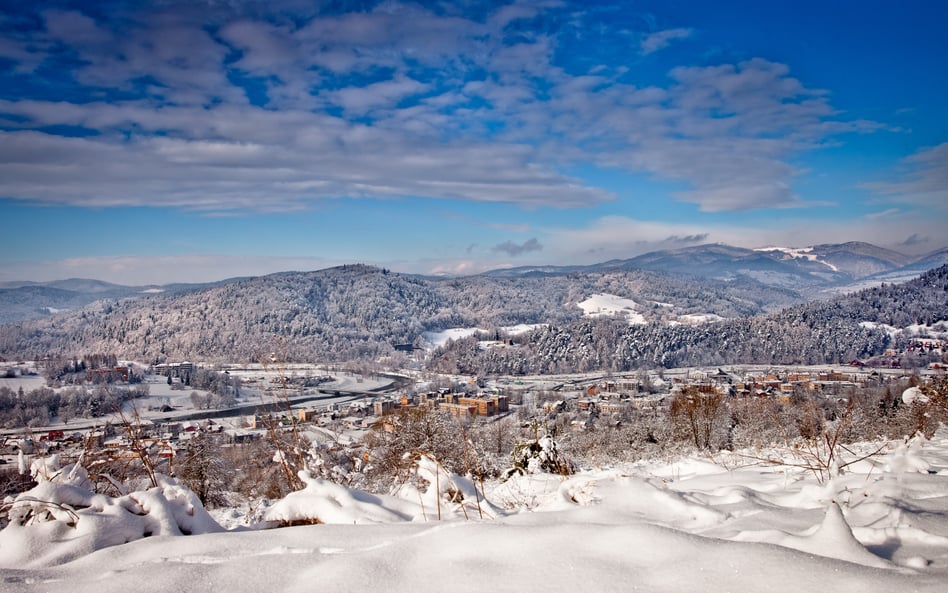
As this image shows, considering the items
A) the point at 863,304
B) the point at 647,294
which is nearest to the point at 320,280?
the point at 647,294

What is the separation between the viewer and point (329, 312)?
319ft

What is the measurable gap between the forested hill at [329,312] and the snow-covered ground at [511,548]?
57485mm

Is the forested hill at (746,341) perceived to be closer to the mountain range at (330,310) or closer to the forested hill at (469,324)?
the forested hill at (469,324)

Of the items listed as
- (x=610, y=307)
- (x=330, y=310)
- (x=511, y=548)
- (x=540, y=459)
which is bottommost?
(x=540, y=459)

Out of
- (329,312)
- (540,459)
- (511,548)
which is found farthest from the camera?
(329,312)

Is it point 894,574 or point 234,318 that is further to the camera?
point 234,318

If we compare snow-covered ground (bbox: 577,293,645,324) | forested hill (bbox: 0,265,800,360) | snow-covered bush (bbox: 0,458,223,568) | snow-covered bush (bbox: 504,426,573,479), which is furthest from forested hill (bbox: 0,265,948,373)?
snow-covered bush (bbox: 0,458,223,568)

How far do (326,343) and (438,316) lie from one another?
30616mm

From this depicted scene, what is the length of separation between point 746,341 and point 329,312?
231 ft

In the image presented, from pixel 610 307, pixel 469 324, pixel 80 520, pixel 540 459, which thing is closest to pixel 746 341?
pixel 610 307

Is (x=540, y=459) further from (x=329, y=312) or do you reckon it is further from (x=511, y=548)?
(x=329, y=312)

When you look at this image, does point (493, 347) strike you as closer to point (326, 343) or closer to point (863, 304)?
point (326, 343)

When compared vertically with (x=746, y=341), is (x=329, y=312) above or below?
above

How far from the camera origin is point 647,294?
125 meters
